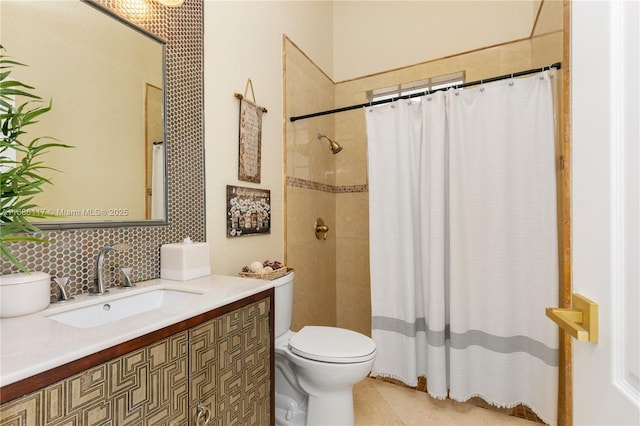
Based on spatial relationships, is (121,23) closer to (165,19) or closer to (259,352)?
(165,19)

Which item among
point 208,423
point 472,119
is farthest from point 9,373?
point 472,119

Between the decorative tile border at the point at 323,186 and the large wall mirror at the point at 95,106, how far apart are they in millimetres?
1025

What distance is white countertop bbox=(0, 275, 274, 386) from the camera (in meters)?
0.64

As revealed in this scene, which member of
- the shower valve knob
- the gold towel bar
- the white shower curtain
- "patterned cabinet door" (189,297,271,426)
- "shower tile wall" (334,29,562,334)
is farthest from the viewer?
"shower tile wall" (334,29,562,334)

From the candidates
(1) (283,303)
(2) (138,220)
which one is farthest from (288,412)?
(2) (138,220)

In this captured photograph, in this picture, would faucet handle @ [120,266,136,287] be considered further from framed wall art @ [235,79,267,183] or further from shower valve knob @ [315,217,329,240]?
shower valve knob @ [315,217,329,240]

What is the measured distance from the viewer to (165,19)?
4.82 ft

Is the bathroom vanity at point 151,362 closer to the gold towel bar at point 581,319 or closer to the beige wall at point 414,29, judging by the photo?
the gold towel bar at point 581,319

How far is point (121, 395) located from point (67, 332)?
204 mm

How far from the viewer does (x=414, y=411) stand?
1.93 meters

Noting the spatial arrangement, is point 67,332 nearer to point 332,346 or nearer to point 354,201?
point 332,346

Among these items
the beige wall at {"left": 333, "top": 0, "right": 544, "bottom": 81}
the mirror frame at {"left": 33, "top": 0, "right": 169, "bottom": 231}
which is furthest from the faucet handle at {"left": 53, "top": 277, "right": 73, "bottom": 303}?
the beige wall at {"left": 333, "top": 0, "right": 544, "bottom": 81}

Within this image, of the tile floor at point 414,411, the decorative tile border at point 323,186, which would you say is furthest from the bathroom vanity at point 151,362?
the decorative tile border at point 323,186

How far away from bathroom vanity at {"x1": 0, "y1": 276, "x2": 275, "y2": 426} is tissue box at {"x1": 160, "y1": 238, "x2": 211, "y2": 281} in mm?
53
